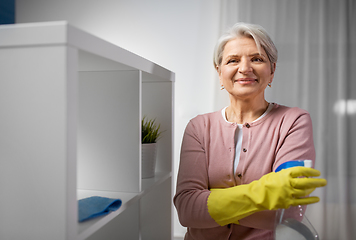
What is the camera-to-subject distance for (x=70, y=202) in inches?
26.9

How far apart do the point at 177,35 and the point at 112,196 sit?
1491 millimetres

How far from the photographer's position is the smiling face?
3.98 ft

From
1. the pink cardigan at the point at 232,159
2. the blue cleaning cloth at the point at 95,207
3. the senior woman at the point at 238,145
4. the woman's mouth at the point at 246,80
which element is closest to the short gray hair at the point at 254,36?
the senior woman at the point at 238,145

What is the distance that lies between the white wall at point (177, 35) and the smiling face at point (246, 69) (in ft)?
3.05

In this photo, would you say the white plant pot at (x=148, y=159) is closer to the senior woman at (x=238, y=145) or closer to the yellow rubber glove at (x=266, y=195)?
the senior woman at (x=238, y=145)

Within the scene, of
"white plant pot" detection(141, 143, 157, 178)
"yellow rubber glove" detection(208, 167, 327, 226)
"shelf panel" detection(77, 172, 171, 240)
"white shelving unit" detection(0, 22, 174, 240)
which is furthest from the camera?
"white plant pot" detection(141, 143, 157, 178)

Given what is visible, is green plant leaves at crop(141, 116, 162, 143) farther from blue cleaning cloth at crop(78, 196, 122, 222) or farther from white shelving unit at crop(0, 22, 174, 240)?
white shelving unit at crop(0, 22, 174, 240)

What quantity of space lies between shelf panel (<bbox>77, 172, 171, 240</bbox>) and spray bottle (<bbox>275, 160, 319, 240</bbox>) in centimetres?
49

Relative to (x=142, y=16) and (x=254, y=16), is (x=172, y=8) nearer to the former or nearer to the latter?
(x=142, y=16)

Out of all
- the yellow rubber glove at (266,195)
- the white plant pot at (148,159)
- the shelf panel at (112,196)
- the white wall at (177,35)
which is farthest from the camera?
the white wall at (177,35)

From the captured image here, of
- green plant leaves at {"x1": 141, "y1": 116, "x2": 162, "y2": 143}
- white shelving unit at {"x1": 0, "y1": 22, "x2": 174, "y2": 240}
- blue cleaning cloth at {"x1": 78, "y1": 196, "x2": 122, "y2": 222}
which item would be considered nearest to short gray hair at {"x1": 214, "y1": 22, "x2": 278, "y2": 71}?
green plant leaves at {"x1": 141, "y1": 116, "x2": 162, "y2": 143}

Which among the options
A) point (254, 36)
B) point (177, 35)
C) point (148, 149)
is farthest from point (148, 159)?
point (177, 35)

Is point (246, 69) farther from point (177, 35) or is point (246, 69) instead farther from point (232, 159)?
point (177, 35)

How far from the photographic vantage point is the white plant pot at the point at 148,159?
4.35 feet
